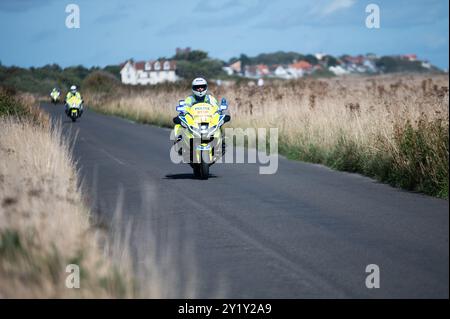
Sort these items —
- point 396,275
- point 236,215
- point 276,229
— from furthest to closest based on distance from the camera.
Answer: point 236,215 → point 276,229 → point 396,275

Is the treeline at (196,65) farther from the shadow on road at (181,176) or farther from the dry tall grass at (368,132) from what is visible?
the shadow on road at (181,176)

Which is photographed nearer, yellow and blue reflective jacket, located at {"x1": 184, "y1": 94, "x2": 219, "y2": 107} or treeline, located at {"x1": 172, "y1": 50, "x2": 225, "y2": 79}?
yellow and blue reflective jacket, located at {"x1": 184, "y1": 94, "x2": 219, "y2": 107}

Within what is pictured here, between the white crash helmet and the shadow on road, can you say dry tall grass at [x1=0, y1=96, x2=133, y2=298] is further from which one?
the shadow on road

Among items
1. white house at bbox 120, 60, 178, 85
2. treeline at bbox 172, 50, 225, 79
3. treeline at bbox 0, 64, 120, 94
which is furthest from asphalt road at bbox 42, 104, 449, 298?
white house at bbox 120, 60, 178, 85

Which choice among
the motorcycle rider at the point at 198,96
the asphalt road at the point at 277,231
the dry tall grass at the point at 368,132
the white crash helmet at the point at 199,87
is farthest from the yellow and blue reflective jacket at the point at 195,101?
the dry tall grass at the point at 368,132

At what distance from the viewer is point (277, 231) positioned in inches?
397

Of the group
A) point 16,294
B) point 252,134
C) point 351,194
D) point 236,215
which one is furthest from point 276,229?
point 252,134

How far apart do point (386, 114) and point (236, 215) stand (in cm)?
723

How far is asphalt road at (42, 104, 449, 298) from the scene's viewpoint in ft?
24.1

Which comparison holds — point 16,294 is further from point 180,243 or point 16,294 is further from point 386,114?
point 386,114

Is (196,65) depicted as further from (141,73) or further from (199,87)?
(199,87)

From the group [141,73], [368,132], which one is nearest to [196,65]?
[141,73]

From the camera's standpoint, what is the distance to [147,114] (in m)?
41.5

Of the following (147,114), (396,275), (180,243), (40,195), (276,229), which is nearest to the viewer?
(396,275)
